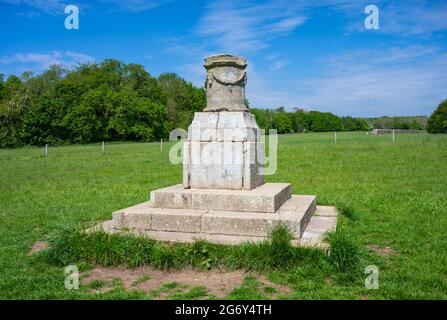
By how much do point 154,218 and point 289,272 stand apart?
2.55m

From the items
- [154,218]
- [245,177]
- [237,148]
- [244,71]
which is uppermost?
[244,71]

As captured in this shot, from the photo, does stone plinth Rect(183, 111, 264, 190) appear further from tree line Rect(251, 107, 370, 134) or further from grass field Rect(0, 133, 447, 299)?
tree line Rect(251, 107, 370, 134)

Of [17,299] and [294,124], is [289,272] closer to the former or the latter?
[17,299]

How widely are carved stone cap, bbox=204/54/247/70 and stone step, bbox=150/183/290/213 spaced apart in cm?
250

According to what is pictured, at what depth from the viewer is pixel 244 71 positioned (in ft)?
26.7

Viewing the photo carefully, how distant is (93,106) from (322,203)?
4945cm

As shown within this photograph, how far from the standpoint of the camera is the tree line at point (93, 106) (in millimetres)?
53375

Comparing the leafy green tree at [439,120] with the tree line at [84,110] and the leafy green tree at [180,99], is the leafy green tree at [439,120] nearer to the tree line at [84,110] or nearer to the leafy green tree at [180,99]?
the leafy green tree at [180,99]

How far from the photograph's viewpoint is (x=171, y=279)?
17.8 feet

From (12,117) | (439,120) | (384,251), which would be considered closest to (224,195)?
(384,251)

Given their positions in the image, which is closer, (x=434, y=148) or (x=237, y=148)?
(x=237, y=148)

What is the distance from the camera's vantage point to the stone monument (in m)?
6.46

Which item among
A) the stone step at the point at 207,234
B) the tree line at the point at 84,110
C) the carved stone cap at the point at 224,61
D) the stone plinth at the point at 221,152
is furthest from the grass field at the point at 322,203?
the tree line at the point at 84,110
